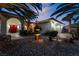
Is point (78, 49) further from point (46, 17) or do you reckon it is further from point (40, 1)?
point (40, 1)

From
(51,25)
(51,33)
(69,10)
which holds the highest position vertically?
(69,10)

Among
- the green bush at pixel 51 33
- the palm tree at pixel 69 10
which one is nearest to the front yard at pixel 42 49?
the green bush at pixel 51 33

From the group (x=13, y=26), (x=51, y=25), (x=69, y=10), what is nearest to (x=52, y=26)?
(x=51, y=25)

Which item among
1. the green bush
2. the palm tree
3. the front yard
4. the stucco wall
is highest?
the palm tree

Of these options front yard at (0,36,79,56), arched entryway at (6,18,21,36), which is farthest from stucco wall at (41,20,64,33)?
arched entryway at (6,18,21,36)

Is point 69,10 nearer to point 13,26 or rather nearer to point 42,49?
point 42,49

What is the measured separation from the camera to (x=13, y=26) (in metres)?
2.25

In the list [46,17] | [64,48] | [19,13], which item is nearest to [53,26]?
[46,17]

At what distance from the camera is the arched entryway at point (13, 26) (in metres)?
2.23

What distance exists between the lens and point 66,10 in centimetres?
223

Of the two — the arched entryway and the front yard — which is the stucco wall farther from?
the arched entryway

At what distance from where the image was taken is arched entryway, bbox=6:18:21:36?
2234mm

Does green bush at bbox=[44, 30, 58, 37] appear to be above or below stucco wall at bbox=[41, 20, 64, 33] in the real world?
below

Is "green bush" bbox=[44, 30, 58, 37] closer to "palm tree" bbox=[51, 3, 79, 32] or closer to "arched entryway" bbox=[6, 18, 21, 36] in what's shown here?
"palm tree" bbox=[51, 3, 79, 32]
